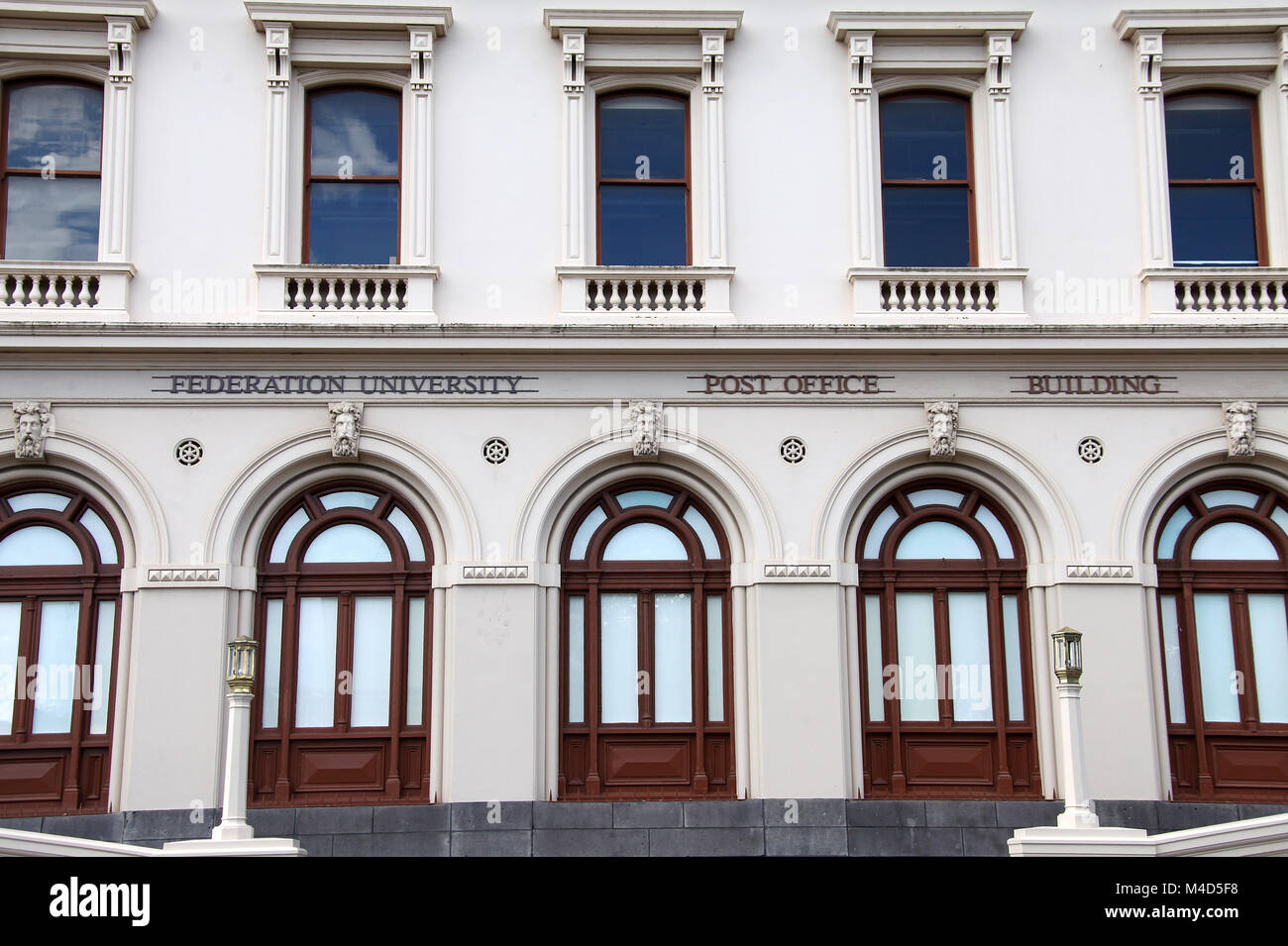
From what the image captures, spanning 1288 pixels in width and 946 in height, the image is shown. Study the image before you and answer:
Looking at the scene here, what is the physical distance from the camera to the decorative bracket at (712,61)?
20.3m

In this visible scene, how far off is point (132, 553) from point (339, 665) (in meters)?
2.88

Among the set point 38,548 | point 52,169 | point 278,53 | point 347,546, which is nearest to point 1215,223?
point 347,546

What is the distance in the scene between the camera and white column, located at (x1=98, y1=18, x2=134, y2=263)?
19.7 m

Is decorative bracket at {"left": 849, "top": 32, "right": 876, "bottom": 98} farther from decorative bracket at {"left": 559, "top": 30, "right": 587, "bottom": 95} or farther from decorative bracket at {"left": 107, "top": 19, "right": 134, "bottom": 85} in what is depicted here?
decorative bracket at {"left": 107, "top": 19, "right": 134, "bottom": 85}

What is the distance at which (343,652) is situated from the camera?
19.3 metres

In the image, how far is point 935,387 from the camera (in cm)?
1983

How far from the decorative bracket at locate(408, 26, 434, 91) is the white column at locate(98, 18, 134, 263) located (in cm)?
354

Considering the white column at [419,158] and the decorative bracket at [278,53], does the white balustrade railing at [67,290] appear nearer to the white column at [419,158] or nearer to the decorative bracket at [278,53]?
the decorative bracket at [278,53]

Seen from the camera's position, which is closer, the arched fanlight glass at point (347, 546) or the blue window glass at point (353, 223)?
the arched fanlight glass at point (347, 546)

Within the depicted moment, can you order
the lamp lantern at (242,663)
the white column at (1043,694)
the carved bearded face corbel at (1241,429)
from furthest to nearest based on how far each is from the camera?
the carved bearded face corbel at (1241,429), the white column at (1043,694), the lamp lantern at (242,663)

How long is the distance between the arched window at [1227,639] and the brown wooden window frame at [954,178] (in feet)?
14.2

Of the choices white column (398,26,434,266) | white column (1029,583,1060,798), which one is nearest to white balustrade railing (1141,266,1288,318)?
white column (1029,583,1060,798)

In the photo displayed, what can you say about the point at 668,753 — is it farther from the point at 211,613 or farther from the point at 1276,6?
the point at 1276,6

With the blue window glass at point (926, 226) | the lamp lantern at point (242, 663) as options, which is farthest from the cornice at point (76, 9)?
the blue window glass at point (926, 226)
